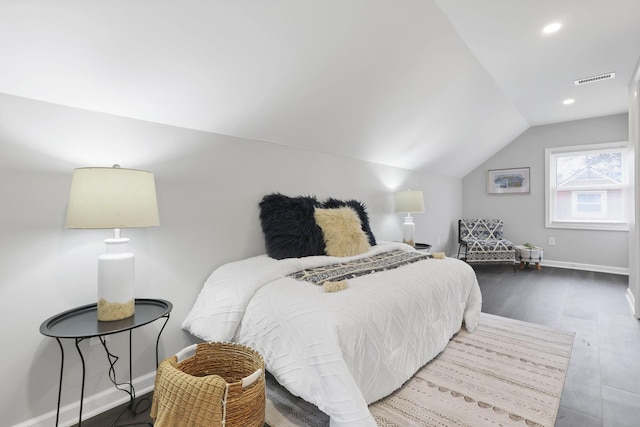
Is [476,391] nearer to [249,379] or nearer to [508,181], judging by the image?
[249,379]

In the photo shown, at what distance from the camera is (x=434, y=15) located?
2195 millimetres

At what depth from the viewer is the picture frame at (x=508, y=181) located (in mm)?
5285

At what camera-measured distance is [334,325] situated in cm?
134

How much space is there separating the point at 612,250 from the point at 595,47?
333 centimetres

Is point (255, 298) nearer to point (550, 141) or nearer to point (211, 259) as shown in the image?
point (211, 259)

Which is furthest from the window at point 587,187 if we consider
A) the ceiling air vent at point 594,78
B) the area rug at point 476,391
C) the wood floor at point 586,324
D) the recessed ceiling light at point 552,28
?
the area rug at point 476,391

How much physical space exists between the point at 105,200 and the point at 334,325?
3.75ft

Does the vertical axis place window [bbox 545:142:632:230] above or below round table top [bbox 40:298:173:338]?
above

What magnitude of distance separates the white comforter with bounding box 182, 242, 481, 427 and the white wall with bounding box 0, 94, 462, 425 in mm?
274

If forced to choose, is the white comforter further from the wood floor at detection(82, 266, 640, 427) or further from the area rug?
the wood floor at detection(82, 266, 640, 427)

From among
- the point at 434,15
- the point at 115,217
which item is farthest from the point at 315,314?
the point at 434,15

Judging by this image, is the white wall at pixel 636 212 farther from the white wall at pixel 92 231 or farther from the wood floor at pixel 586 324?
the white wall at pixel 92 231

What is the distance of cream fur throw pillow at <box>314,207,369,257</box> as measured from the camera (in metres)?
2.48

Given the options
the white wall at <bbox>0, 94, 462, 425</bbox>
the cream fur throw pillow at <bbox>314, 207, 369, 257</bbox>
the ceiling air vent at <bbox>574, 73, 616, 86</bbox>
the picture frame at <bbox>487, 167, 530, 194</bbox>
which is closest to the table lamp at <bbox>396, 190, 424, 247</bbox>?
the cream fur throw pillow at <bbox>314, 207, 369, 257</bbox>
